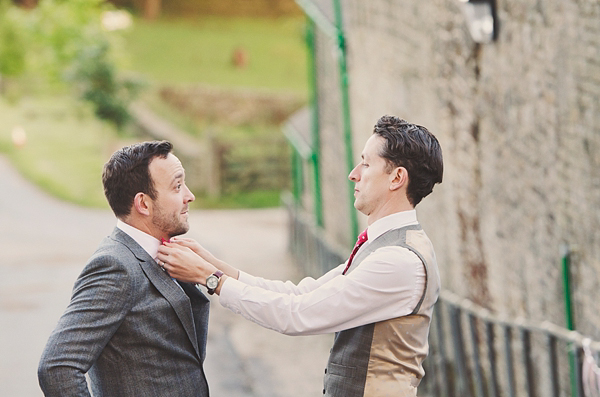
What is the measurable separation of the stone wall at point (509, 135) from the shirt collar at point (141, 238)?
3.24 metres

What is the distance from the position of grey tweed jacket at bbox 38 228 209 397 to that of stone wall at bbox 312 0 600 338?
3.31 metres

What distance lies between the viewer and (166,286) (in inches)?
102

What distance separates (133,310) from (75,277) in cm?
1168

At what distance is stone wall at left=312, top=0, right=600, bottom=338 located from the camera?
17.4 ft

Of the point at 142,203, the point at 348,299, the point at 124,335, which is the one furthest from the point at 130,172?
the point at 348,299

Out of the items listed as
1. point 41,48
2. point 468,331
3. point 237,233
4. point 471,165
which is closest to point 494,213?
point 471,165

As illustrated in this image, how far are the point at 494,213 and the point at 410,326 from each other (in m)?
4.39

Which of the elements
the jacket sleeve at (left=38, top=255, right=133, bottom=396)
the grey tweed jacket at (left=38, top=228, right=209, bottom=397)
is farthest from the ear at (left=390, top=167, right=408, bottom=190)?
the jacket sleeve at (left=38, top=255, right=133, bottom=396)

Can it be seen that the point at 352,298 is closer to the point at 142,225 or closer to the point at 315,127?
the point at 142,225

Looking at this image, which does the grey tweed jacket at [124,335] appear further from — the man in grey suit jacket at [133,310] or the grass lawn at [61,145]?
the grass lawn at [61,145]

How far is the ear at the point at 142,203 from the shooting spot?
2625 mm

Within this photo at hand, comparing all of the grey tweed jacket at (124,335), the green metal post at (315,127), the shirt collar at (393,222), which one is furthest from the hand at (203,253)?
the green metal post at (315,127)

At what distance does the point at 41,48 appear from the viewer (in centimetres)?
3048

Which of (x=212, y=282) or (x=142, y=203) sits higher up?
(x=142, y=203)
